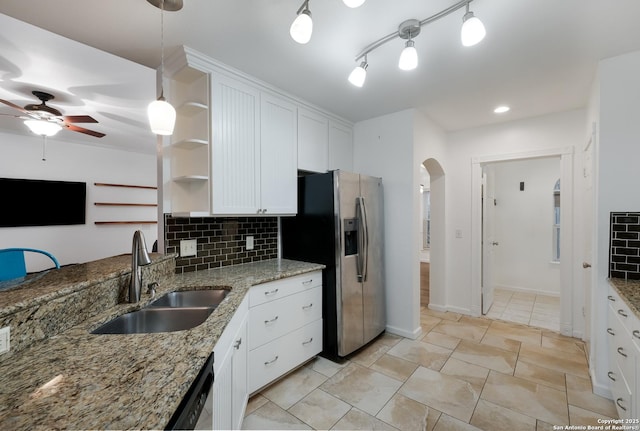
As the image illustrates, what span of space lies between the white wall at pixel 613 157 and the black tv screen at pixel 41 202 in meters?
6.80

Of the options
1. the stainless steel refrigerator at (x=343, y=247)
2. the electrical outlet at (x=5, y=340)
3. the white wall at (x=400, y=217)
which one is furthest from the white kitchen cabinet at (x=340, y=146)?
the electrical outlet at (x=5, y=340)

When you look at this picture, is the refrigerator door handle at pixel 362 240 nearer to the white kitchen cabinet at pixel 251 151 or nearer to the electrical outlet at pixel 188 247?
the white kitchen cabinet at pixel 251 151

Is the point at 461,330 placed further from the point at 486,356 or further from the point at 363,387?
the point at 363,387

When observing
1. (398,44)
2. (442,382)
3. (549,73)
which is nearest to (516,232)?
(549,73)

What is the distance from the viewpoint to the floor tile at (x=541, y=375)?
7.16 ft

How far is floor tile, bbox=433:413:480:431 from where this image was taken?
1741 mm

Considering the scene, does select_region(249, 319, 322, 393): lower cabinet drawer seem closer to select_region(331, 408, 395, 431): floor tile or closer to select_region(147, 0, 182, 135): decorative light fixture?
select_region(331, 408, 395, 431): floor tile

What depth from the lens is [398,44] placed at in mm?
1875

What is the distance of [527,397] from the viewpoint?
2039mm

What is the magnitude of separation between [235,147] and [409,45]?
1.43 metres

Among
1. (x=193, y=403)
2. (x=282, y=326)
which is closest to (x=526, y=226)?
(x=282, y=326)

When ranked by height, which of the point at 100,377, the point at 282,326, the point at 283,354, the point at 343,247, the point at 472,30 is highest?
the point at 472,30

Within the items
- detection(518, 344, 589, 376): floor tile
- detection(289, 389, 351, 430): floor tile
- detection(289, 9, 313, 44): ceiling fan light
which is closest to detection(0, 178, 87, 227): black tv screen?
detection(289, 389, 351, 430): floor tile

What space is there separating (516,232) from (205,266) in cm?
502
